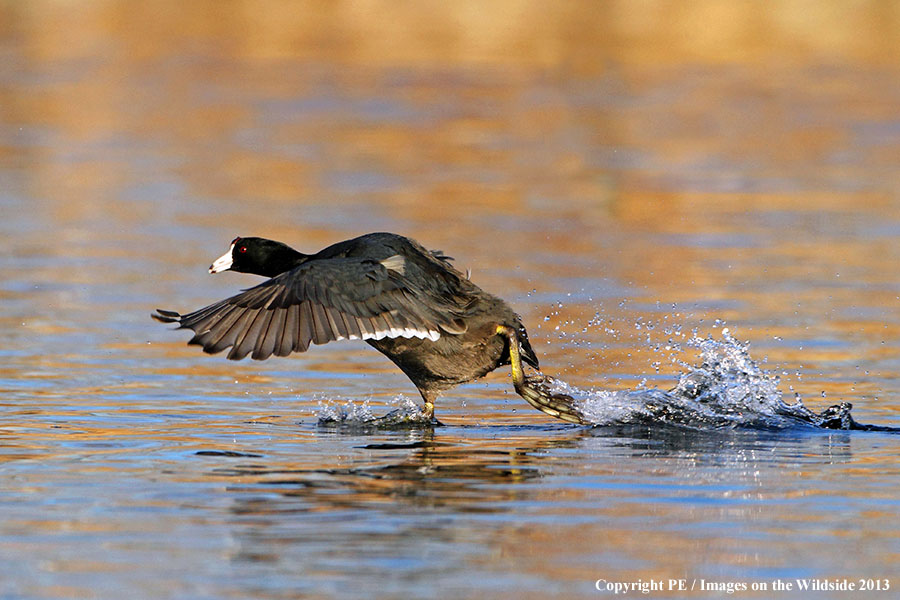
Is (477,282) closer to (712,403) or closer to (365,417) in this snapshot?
(365,417)

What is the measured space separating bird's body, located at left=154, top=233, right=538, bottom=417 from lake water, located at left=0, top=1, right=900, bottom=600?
386 millimetres

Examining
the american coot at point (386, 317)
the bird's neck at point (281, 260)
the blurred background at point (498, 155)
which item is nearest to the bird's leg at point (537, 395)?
the american coot at point (386, 317)

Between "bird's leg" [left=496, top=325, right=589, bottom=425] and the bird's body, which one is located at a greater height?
the bird's body

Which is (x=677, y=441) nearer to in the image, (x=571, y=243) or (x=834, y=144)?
(x=571, y=243)

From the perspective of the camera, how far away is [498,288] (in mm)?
11859

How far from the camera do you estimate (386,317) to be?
7.60 meters

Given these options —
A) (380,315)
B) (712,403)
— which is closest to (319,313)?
(380,315)

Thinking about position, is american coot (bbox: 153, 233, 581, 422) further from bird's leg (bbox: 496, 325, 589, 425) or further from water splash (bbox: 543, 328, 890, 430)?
water splash (bbox: 543, 328, 890, 430)

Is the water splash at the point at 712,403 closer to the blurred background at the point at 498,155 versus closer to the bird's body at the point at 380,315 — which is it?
the bird's body at the point at 380,315

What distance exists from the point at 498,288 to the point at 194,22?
22801 millimetres

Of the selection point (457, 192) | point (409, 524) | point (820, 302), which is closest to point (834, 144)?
point (457, 192)

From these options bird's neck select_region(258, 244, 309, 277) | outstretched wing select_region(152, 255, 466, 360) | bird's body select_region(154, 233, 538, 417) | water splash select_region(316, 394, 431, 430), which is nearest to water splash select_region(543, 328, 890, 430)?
bird's body select_region(154, 233, 538, 417)

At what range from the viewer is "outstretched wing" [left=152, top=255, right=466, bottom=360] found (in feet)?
23.6

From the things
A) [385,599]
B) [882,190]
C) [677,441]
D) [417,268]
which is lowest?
[385,599]
